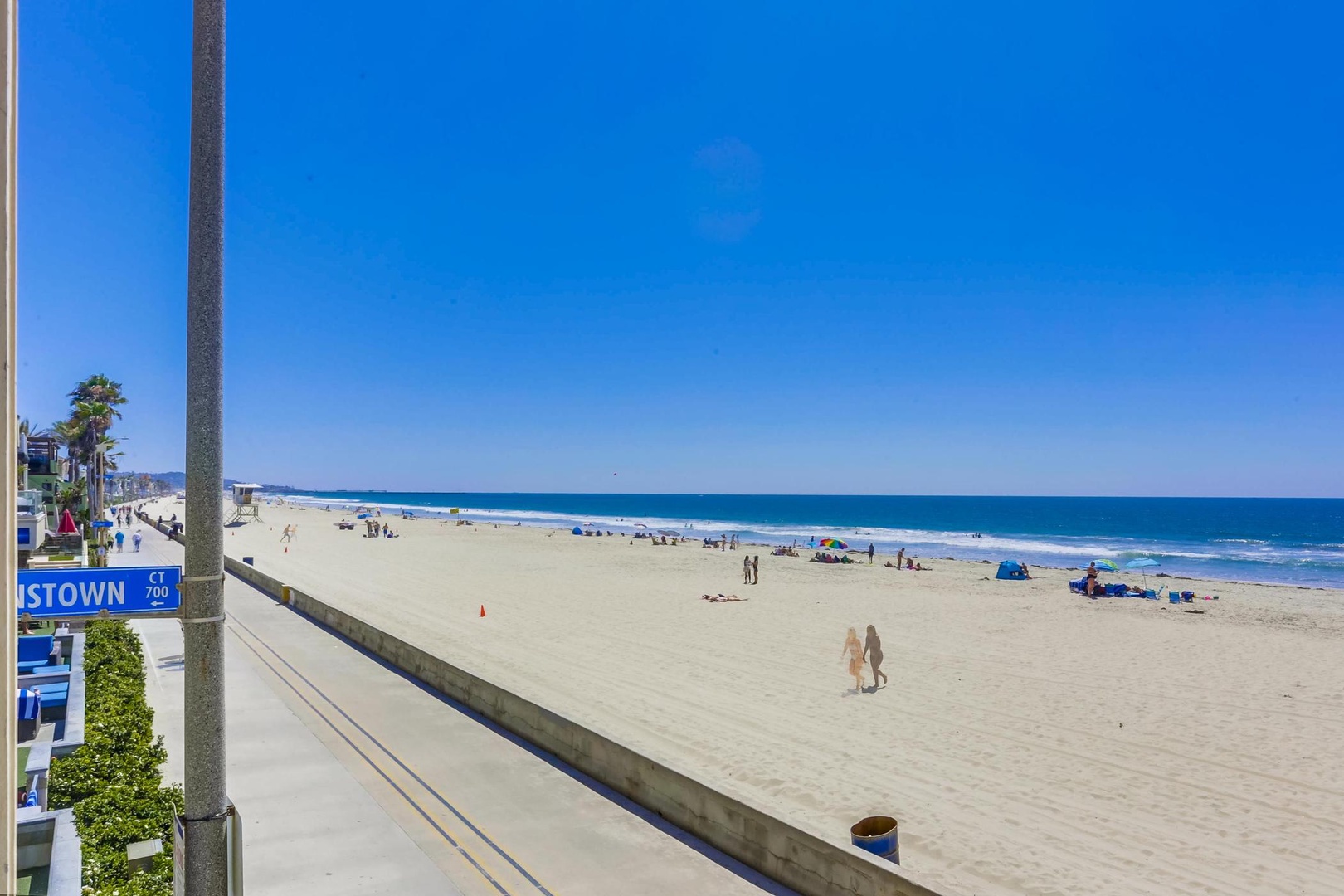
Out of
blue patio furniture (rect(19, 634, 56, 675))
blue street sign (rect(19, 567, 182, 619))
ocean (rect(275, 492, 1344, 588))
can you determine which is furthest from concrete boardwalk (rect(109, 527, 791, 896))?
ocean (rect(275, 492, 1344, 588))

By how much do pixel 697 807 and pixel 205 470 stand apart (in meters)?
5.82

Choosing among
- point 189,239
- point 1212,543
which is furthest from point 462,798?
point 1212,543

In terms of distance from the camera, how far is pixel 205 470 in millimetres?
3172

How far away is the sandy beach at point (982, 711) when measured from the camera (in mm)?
8102

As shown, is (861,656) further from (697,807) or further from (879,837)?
(879,837)

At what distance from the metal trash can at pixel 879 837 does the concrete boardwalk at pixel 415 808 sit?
816 mm

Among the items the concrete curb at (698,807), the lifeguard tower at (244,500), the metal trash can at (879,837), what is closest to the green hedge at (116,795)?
the concrete curb at (698,807)

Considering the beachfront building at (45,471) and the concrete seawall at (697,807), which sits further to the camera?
the beachfront building at (45,471)

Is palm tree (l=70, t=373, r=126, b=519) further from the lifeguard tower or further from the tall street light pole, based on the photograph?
the tall street light pole

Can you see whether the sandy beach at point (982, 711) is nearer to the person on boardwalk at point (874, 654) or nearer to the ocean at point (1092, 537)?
the person on boardwalk at point (874, 654)

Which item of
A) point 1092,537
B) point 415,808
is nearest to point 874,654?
point 415,808

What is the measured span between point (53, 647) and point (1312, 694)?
22.6 meters

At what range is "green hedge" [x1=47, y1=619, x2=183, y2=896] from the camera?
5.77m

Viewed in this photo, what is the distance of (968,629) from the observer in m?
22.1
